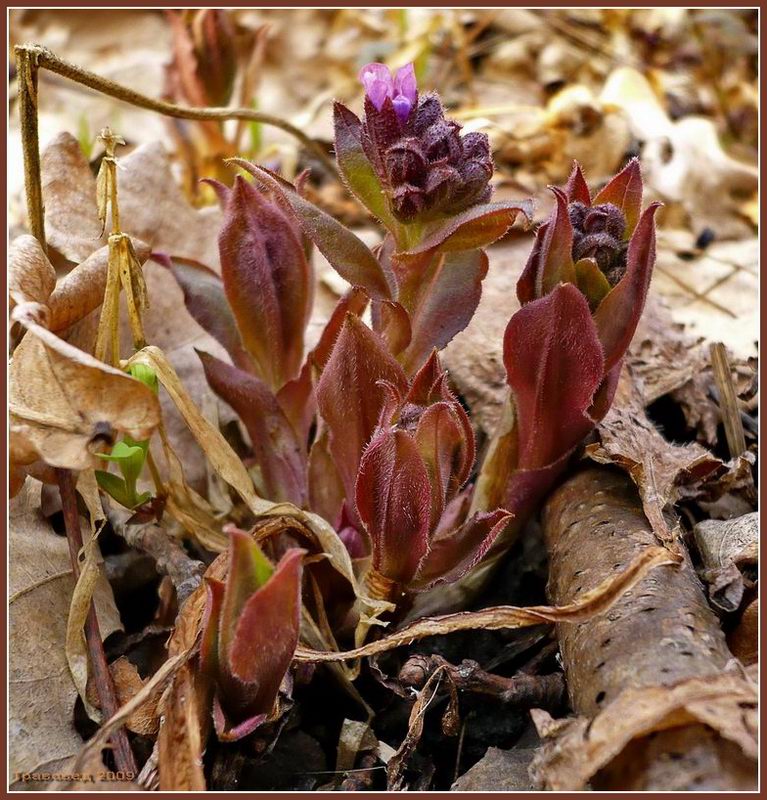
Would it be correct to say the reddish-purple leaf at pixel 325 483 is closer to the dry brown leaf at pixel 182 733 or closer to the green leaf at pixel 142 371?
the green leaf at pixel 142 371

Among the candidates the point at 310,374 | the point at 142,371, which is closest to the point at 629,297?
the point at 310,374

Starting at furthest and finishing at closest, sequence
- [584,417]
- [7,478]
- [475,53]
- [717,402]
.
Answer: [475,53] < [717,402] < [584,417] < [7,478]

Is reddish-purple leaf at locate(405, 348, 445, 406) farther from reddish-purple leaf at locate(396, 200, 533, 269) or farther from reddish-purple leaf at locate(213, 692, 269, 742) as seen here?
reddish-purple leaf at locate(213, 692, 269, 742)

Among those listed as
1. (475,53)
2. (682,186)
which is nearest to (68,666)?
(682,186)

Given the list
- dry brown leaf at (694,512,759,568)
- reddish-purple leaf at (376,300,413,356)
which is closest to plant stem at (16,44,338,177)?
reddish-purple leaf at (376,300,413,356)

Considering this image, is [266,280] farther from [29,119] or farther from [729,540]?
[729,540]

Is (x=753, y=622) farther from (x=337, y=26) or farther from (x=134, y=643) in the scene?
(x=337, y=26)

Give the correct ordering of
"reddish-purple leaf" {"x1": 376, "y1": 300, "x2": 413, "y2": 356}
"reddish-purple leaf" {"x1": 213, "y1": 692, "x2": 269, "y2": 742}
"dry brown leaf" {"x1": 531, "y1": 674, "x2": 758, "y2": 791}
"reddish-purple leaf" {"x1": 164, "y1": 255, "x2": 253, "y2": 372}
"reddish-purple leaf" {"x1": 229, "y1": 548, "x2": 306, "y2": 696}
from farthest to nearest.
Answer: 1. "reddish-purple leaf" {"x1": 164, "y1": 255, "x2": 253, "y2": 372}
2. "reddish-purple leaf" {"x1": 376, "y1": 300, "x2": 413, "y2": 356}
3. "reddish-purple leaf" {"x1": 213, "y1": 692, "x2": 269, "y2": 742}
4. "reddish-purple leaf" {"x1": 229, "y1": 548, "x2": 306, "y2": 696}
5. "dry brown leaf" {"x1": 531, "y1": 674, "x2": 758, "y2": 791}
